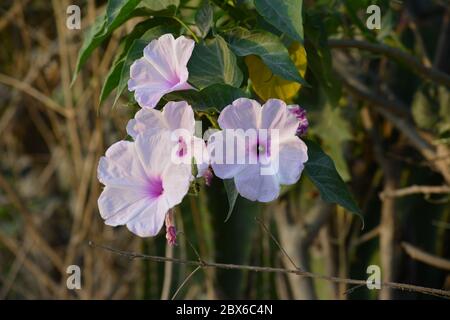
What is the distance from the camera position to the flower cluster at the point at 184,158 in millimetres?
737

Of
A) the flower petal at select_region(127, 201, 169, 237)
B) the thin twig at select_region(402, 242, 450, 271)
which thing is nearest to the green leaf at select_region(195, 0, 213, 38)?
the flower petal at select_region(127, 201, 169, 237)

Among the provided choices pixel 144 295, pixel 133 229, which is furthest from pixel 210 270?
pixel 133 229

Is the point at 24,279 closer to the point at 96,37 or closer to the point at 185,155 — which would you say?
the point at 96,37

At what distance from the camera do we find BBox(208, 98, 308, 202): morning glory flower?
29.0 inches

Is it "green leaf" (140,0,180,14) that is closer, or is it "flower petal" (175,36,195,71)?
"flower petal" (175,36,195,71)

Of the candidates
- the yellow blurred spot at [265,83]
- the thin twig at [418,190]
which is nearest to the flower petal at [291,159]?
the yellow blurred spot at [265,83]

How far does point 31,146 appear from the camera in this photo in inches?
110

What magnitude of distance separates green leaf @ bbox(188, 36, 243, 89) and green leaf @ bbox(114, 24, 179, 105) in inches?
2.7

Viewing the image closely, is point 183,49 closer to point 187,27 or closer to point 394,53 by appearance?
point 187,27

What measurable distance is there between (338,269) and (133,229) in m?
1.10

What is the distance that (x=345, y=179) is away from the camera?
1.41 m

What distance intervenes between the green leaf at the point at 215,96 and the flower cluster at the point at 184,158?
0.02 meters

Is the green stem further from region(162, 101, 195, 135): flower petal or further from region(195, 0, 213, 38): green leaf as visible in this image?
region(162, 101, 195, 135): flower petal

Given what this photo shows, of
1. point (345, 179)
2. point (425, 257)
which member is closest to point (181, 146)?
point (345, 179)
